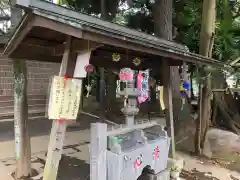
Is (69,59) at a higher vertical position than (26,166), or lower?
higher

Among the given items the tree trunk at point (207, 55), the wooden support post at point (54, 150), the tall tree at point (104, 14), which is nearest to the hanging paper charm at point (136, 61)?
the tree trunk at point (207, 55)

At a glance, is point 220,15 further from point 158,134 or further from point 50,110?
point 50,110

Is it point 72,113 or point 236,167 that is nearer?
point 72,113

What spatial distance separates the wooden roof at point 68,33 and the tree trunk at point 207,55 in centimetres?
137

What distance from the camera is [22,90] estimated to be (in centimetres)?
393

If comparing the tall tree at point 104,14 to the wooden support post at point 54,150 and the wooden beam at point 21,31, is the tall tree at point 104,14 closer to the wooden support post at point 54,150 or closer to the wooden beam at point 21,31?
the wooden beam at point 21,31

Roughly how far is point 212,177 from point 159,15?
16.7ft

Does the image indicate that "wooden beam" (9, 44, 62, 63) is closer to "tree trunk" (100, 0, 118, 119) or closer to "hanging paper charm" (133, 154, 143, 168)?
"hanging paper charm" (133, 154, 143, 168)

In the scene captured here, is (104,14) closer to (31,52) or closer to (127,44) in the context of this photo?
(31,52)

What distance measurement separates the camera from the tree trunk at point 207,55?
18.7 ft

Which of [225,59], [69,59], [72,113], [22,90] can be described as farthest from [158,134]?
[225,59]

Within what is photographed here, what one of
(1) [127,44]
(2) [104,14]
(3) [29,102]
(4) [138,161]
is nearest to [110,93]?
(2) [104,14]

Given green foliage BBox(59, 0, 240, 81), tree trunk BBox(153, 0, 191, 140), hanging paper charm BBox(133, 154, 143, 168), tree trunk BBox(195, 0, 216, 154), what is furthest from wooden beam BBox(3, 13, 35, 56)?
green foliage BBox(59, 0, 240, 81)

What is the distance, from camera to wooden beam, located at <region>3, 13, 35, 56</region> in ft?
7.77
